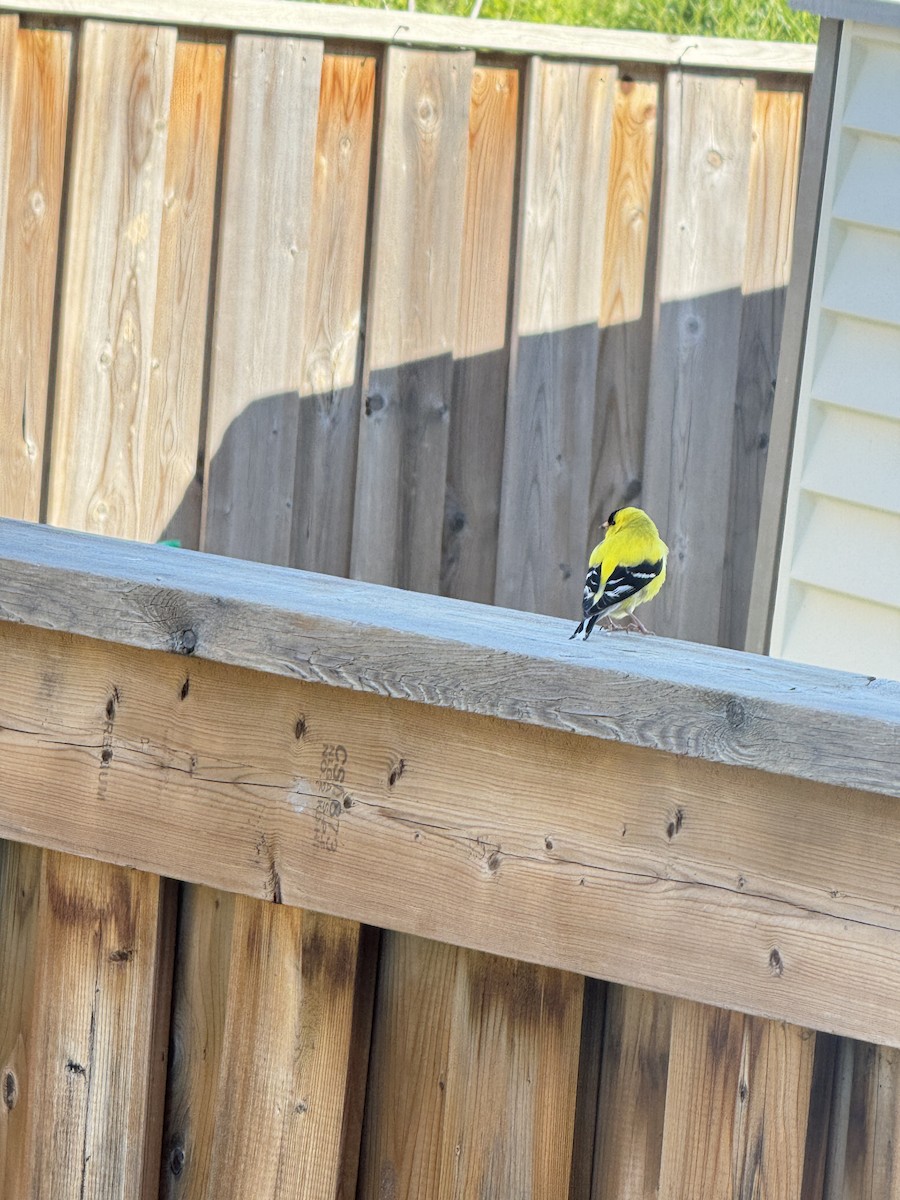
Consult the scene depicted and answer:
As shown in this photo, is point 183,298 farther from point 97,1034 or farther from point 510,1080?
point 510,1080

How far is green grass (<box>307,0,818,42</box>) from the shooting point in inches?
370

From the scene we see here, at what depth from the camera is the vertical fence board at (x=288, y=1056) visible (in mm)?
1614

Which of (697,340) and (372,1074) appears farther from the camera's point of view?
(697,340)

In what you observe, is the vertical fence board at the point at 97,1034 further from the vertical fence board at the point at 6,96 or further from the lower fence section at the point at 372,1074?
Result: the vertical fence board at the point at 6,96

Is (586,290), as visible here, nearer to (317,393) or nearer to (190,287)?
(317,393)

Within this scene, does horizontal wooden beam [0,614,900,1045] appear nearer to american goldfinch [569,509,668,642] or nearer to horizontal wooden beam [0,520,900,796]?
horizontal wooden beam [0,520,900,796]

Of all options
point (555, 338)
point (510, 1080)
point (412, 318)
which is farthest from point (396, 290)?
point (510, 1080)

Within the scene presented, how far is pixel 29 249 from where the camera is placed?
14.7ft

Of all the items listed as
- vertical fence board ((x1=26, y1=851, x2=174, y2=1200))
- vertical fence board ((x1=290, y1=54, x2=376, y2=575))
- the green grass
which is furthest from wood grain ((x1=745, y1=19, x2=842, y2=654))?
the green grass

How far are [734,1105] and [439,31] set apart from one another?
409 cm

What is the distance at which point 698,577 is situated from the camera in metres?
5.32

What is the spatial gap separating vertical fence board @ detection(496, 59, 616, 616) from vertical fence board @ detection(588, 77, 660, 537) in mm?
63

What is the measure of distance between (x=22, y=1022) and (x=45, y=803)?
338 mm

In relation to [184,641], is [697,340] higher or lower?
higher
